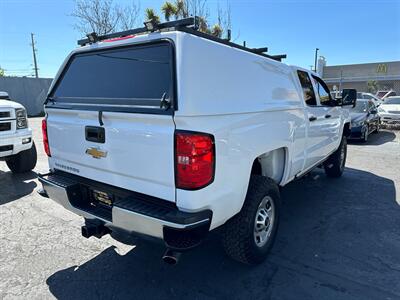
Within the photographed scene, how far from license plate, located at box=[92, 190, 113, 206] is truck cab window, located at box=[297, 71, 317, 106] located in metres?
2.81

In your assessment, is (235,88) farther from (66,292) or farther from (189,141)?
(66,292)

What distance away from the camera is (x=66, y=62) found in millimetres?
3467

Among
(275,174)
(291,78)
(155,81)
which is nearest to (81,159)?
(155,81)

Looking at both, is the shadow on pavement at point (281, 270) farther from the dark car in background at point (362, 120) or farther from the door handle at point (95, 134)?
the dark car in background at point (362, 120)

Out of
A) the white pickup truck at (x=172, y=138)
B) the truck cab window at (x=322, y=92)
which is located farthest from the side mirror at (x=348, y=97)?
the white pickup truck at (x=172, y=138)

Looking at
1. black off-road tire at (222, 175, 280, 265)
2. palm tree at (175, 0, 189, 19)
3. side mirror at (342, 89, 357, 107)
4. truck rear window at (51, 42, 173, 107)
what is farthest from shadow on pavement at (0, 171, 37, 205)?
palm tree at (175, 0, 189, 19)

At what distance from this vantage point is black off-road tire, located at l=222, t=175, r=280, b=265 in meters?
2.92

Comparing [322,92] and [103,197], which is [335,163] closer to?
[322,92]

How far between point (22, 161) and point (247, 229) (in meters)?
5.25

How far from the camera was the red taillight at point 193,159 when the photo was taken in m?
2.29

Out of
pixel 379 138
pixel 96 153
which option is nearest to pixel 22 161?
pixel 96 153

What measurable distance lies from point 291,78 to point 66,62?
2.57 metres

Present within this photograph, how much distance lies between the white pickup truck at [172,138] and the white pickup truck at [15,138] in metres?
2.85

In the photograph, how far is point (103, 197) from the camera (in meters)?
3.01
